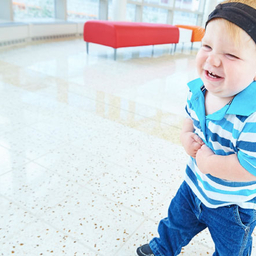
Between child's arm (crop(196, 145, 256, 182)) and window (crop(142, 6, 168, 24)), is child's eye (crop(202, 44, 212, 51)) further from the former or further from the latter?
window (crop(142, 6, 168, 24))


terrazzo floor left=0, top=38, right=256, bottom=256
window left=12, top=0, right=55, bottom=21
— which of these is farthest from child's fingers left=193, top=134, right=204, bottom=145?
window left=12, top=0, right=55, bottom=21

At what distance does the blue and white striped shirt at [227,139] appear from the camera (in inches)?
26.2

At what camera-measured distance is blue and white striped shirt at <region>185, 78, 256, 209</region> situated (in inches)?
26.2

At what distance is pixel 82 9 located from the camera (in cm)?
866

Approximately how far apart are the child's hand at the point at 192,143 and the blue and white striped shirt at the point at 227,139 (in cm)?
2

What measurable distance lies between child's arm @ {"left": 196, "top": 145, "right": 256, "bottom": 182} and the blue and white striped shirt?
2 centimetres

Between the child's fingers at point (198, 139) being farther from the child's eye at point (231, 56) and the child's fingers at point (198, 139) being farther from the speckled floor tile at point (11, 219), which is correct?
the speckled floor tile at point (11, 219)

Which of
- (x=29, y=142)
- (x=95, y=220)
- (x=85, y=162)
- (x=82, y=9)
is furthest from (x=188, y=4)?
(x=95, y=220)

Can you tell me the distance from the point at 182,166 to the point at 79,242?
2.91 feet

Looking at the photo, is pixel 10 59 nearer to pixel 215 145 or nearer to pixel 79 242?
pixel 79 242

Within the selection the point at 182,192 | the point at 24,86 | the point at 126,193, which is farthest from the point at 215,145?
the point at 24,86

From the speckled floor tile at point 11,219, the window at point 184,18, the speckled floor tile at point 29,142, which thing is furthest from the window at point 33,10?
the speckled floor tile at point 11,219

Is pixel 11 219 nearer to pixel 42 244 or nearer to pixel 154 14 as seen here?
pixel 42 244

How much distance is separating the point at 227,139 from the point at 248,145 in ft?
0.22
